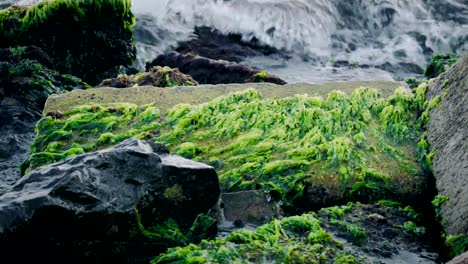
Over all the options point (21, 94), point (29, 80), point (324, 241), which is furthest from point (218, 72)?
point (324, 241)

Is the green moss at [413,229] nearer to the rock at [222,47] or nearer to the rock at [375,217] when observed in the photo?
the rock at [375,217]

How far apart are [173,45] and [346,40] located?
3284 mm

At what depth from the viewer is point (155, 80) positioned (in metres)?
7.00

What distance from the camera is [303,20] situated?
11.4 metres

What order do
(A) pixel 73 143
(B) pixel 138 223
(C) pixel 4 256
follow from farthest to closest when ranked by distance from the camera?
(A) pixel 73 143, (B) pixel 138 223, (C) pixel 4 256

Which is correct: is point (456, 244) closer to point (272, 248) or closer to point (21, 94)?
point (272, 248)

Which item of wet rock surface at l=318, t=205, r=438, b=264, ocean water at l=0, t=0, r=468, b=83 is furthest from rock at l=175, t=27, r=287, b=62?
wet rock surface at l=318, t=205, r=438, b=264

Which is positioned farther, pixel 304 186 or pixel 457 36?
pixel 457 36

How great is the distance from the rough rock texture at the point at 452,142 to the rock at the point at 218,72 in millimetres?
2490

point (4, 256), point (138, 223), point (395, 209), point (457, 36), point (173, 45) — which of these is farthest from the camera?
point (457, 36)

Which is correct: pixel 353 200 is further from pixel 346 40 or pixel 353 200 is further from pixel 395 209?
pixel 346 40

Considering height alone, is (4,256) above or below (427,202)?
below

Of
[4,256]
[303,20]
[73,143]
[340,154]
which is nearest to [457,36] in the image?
[303,20]

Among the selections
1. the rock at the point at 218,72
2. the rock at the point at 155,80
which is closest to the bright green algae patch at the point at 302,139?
the rock at the point at 155,80
